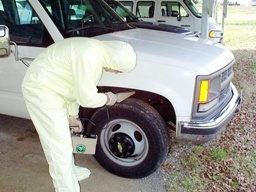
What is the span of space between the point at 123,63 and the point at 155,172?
1.62 metres

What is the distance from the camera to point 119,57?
2.64 metres

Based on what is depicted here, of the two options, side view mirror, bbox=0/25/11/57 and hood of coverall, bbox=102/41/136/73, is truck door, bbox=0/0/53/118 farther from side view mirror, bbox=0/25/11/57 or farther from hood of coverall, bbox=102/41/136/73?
hood of coverall, bbox=102/41/136/73

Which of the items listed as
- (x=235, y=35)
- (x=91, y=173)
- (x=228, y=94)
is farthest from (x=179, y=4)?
(x=91, y=173)

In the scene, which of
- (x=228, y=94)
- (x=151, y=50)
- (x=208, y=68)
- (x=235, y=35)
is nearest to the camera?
(x=208, y=68)

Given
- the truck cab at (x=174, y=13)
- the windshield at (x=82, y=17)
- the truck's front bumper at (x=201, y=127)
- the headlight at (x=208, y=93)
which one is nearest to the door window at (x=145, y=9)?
the truck cab at (x=174, y=13)

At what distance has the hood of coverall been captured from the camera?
2641mm

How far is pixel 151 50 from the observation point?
3.30 m

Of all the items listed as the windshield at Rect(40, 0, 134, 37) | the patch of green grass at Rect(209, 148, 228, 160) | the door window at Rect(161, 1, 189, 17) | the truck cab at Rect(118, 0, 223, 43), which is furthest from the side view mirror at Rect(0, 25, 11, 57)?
the door window at Rect(161, 1, 189, 17)

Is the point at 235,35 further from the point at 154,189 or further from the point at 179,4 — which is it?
the point at 154,189

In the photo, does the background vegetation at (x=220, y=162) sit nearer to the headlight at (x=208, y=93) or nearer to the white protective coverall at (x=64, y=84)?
the headlight at (x=208, y=93)

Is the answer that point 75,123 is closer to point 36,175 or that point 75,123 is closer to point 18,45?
point 36,175

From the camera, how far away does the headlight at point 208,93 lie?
3068 millimetres

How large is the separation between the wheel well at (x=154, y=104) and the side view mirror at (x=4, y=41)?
3.33 feet

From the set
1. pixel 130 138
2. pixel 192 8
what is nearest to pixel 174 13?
pixel 192 8
